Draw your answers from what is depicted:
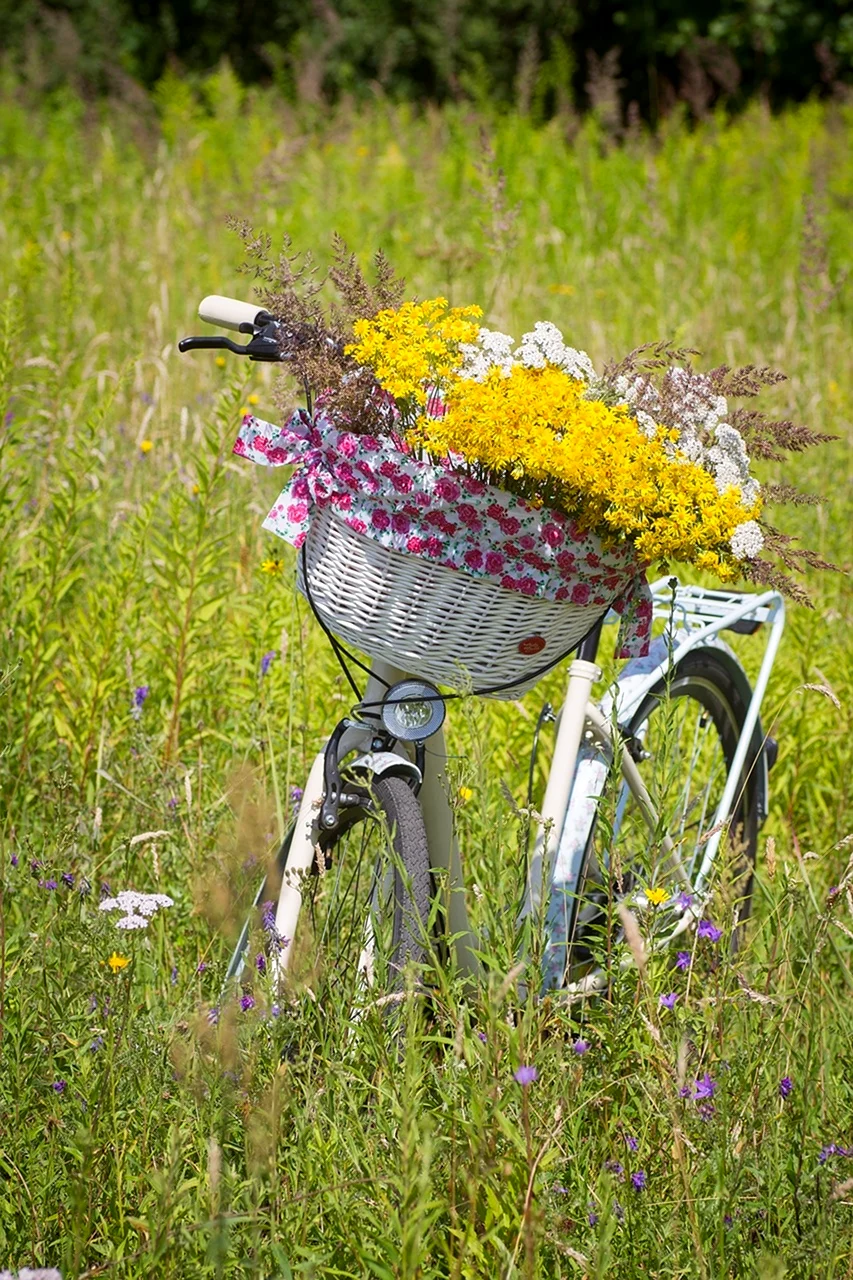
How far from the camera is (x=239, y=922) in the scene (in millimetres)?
1923

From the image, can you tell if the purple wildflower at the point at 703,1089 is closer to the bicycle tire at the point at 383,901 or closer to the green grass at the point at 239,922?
the green grass at the point at 239,922

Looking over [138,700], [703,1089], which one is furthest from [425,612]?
[138,700]

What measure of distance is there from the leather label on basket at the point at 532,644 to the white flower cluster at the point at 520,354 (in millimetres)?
394

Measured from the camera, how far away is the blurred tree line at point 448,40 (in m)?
13.5

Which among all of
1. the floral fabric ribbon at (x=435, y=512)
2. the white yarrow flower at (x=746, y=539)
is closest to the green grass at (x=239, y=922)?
the floral fabric ribbon at (x=435, y=512)

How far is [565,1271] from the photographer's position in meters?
1.80

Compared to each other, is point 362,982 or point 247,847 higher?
point 247,847

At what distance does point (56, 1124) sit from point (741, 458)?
1.35m

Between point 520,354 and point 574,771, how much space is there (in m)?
0.78

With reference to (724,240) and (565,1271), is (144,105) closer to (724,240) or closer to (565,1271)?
(724,240)

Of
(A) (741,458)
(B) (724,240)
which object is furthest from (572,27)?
(A) (741,458)

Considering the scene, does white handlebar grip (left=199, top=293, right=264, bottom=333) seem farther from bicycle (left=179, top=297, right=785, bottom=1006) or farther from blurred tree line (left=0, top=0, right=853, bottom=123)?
blurred tree line (left=0, top=0, right=853, bottom=123)

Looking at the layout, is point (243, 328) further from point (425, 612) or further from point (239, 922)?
point (239, 922)

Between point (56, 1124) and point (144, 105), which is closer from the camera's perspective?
point (56, 1124)
